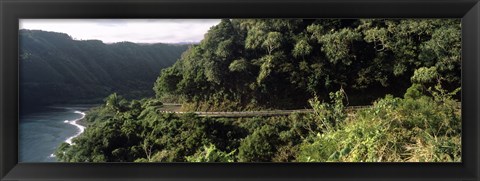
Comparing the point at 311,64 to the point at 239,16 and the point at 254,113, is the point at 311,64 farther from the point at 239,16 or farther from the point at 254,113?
the point at 239,16

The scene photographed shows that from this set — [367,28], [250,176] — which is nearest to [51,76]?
[250,176]

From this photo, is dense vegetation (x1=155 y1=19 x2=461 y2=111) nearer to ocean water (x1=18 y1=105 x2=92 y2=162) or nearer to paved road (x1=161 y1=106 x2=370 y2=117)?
paved road (x1=161 y1=106 x2=370 y2=117)

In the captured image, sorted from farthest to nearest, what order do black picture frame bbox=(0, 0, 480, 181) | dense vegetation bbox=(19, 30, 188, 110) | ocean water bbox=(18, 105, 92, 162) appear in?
dense vegetation bbox=(19, 30, 188, 110), ocean water bbox=(18, 105, 92, 162), black picture frame bbox=(0, 0, 480, 181)

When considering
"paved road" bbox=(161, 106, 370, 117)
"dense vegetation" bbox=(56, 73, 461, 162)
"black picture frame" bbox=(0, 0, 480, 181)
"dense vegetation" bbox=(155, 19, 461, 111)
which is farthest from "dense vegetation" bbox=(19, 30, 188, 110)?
"black picture frame" bbox=(0, 0, 480, 181)

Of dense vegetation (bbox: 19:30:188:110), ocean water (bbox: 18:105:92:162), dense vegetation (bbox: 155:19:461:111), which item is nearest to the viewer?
ocean water (bbox: 18:105:92:162)

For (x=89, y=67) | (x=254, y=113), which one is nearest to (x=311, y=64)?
(x=254, y=113)

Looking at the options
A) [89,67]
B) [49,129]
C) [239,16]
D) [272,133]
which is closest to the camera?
[239,16]

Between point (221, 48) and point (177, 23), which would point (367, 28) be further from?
point (177, 23)

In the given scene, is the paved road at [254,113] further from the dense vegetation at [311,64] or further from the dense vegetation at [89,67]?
the dense vegetation at [89,67]
